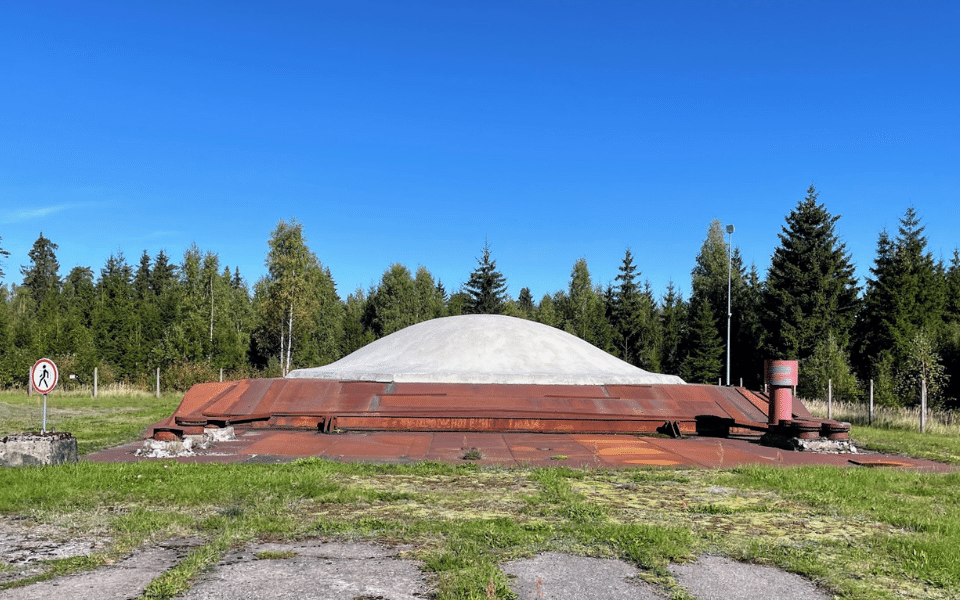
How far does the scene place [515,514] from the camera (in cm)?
626

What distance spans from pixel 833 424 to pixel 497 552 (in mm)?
9096

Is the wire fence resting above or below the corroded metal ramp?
below

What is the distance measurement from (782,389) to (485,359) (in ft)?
30.6

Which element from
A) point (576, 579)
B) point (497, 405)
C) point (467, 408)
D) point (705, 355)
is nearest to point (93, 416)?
point (467, 408)

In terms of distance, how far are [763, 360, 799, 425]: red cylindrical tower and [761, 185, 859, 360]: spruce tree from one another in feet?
98.1

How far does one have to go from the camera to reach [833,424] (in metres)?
11.6

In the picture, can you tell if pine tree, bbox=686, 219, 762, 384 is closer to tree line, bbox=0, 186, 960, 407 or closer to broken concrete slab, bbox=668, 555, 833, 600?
tree line, bbox=0, 186, 960, 407

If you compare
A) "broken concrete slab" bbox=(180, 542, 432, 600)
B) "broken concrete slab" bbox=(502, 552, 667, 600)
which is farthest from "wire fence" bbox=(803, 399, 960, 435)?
"broken concrete slab" bbox=(180, 542, 432, 600)

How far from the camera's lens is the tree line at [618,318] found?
36.1m

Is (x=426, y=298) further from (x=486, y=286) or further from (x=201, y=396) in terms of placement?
(x=201, y=396)

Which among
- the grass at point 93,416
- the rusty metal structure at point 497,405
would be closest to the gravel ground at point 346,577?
the rusty metal structure at point 497,405

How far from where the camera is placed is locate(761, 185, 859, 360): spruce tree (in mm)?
40281

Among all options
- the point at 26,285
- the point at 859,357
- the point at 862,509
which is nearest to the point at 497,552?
the point at 862,509

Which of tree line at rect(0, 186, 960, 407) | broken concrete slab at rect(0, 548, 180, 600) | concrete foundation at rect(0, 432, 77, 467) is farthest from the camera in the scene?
tree line at rect(0, 186, 960, 407)
